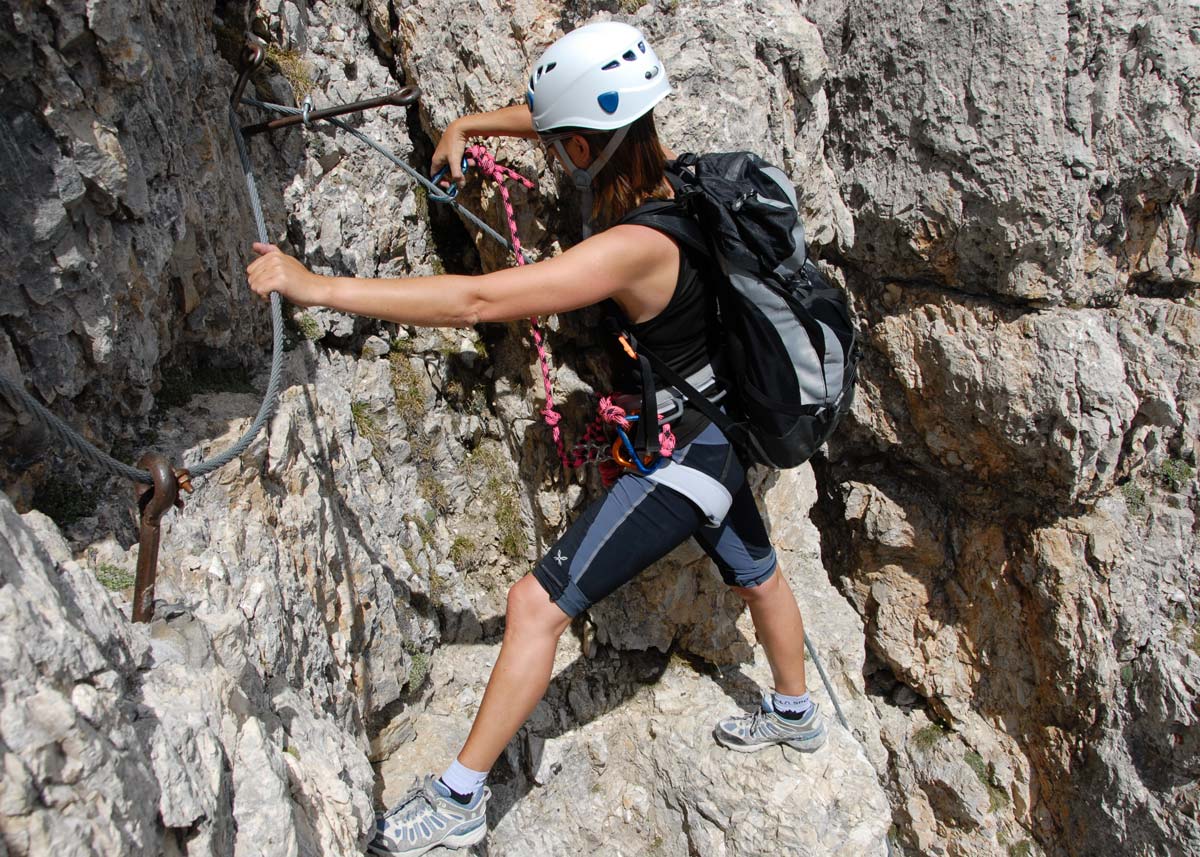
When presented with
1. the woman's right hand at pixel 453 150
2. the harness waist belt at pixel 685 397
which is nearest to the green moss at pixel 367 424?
the woman's right hand at pixel 453 150

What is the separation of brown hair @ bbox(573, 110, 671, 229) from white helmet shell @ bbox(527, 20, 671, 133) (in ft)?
0.34

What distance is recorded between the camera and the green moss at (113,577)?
3.03 meters

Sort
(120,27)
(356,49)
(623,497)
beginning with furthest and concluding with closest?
(356,49) < (623,497) < (120,27)

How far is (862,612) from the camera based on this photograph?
9.41 metres

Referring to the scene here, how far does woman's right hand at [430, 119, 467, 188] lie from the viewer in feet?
15.5

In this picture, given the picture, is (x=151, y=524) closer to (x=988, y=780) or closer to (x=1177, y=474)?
(x=1177, y=474)

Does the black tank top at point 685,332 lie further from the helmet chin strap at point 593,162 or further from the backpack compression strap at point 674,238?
the helmet chin strap at point 593,162

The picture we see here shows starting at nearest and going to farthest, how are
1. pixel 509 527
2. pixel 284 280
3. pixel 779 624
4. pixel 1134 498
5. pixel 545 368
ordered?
pixel 284 280 < pixel 779 624 < pixel 545 368 < pixel 509 527 < pixel 1134 498

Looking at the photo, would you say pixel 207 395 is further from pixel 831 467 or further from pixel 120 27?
pixel 831 467

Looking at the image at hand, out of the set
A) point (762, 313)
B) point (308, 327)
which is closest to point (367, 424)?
point (308, 327)

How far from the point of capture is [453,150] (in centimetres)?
478

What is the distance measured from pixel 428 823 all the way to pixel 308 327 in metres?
3.02

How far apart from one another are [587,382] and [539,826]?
9.61 ft

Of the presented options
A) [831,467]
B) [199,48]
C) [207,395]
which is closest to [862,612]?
[831,467]
